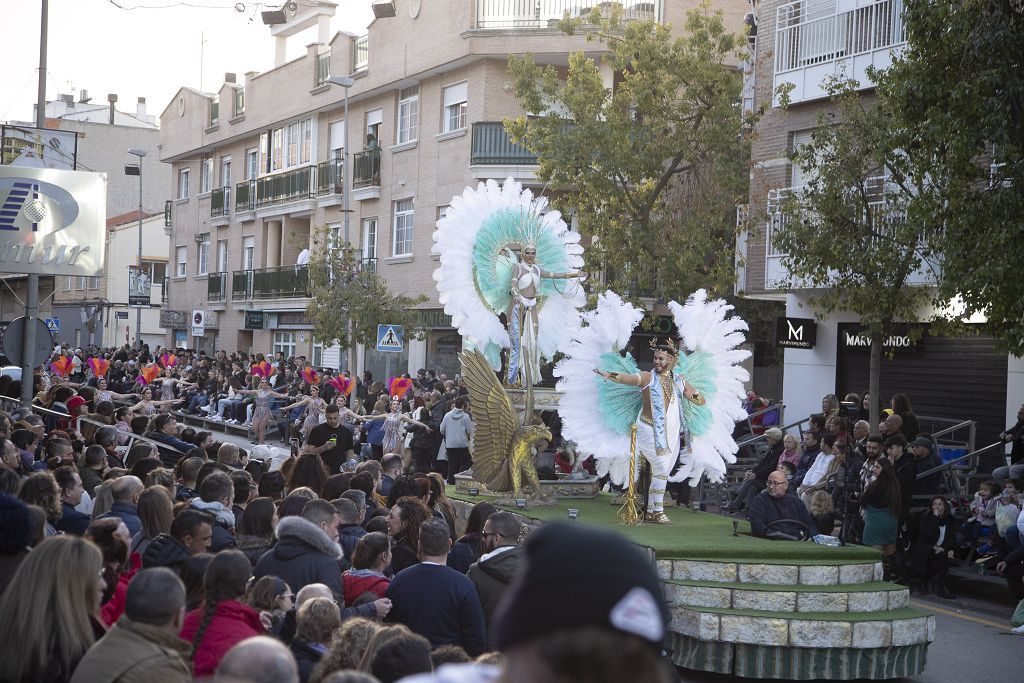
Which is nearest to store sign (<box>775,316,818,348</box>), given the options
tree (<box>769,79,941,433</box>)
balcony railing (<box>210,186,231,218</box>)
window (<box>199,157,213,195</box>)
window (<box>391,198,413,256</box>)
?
tree (<box>769,79,941,433</box>)

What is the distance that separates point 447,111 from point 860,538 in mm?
23500

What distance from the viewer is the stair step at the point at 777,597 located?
1053 cm

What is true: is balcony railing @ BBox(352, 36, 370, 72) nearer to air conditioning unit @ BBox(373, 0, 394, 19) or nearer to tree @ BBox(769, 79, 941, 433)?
air conditioning unit @ BBox(373, 0, 394, 19)

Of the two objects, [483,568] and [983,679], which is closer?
[483,568]

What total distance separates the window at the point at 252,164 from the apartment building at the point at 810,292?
25.1 metres

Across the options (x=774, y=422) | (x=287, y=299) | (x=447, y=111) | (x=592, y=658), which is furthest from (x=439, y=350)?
(x=592, y=658)

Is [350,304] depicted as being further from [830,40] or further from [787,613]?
[787,613]

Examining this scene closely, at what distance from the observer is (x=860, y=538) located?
15.4 meters

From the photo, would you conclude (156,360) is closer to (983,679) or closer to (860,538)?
(860,538)

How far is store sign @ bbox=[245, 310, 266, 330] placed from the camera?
151ft

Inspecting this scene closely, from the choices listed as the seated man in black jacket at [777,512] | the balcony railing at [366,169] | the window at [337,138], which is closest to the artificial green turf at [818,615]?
the seated man in black jacket at [777,512]

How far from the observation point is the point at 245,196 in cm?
4866

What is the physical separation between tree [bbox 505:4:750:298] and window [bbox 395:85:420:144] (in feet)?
34.2

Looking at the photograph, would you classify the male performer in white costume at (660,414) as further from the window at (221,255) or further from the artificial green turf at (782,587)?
the window at (221,255)
